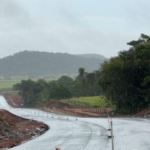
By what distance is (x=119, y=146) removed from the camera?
1855 centimetres

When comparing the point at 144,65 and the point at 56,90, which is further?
the point at 56,90

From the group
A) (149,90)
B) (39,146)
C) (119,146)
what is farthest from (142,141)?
(149,90)

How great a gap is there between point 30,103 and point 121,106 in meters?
67.5

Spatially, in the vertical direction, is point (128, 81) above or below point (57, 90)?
below

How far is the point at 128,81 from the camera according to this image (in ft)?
178

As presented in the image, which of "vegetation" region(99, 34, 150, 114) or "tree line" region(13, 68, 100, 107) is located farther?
"tree line" region(13, 68, 100, 107)

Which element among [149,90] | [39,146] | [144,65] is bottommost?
[39,146]

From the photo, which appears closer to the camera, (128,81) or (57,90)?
(128,81)

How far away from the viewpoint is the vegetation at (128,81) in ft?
172

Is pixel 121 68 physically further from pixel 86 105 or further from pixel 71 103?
pixel 71 103

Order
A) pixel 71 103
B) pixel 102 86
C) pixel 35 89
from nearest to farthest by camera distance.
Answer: pixel 102 86, pixel 71 103, pixel 35 89

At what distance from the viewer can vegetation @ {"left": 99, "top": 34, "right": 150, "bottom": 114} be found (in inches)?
2062

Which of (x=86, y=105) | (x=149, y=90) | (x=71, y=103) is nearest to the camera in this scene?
(x=149, y=90)

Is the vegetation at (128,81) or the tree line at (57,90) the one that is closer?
the vegetation at (128,81)
